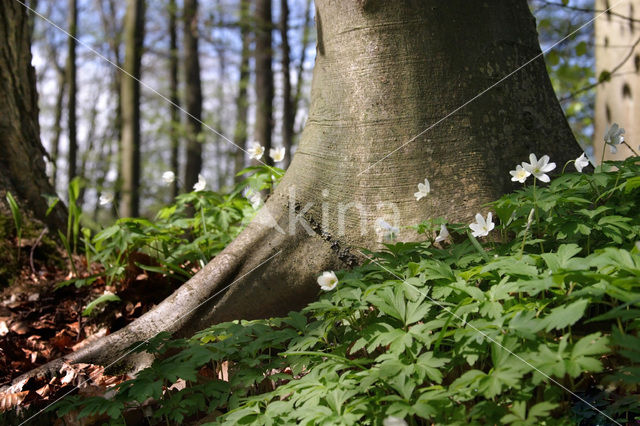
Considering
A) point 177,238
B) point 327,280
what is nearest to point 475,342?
point 327,280

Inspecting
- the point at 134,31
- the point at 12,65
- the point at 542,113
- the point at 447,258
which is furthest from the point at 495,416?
the point at 134,31

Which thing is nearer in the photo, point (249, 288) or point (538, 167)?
point (538, 167)

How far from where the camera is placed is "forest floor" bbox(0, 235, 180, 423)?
2193mm

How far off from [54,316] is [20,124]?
168 centimetres

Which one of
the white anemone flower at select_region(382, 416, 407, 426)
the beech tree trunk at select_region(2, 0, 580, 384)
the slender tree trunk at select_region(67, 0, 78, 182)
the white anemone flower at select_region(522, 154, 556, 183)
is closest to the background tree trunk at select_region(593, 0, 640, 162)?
the beech tree trunk at select_region(2, 0, 580, 384)

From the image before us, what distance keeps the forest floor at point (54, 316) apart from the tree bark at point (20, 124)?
44cm

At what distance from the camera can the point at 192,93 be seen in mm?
9844

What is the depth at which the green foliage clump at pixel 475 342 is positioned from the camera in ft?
4.18

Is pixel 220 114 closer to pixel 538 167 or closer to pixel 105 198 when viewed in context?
pixel 105 198

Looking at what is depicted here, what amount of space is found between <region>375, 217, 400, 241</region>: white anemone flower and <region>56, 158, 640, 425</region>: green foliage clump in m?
0.16

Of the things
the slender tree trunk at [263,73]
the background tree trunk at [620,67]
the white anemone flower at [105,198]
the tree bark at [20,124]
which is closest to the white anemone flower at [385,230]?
the white anemone flower at [105,198]

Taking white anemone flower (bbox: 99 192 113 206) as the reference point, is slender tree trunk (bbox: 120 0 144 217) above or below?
above

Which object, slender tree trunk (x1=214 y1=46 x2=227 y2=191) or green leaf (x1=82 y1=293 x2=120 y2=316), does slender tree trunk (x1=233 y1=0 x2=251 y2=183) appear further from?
green leaf (x1=82 y1=293 x2=120 y2=316)

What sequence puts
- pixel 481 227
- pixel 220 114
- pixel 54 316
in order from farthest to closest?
pixel 220 114, pixel 54 316, pixel 481 227
